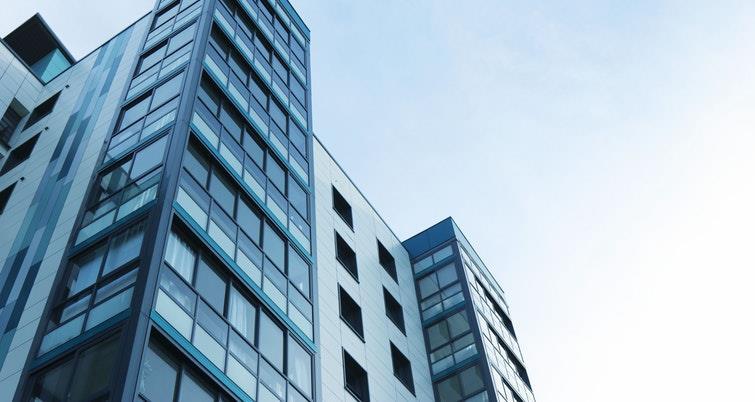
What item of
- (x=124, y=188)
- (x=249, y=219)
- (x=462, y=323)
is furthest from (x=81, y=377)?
(x=462, y=323)

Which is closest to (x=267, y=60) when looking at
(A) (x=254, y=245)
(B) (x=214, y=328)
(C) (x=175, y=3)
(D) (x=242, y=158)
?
(C) (x=175, y=3)

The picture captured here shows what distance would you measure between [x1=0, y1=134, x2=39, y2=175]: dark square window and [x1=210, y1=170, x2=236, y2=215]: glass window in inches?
398

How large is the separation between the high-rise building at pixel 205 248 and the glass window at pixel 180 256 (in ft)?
0.14

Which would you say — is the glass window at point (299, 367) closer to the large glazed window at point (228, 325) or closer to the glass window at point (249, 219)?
the large glazed window at point (228, 325)

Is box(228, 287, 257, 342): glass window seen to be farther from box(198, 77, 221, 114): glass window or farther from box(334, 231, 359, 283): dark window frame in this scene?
box(334, 231, 359, 283): dark window frame

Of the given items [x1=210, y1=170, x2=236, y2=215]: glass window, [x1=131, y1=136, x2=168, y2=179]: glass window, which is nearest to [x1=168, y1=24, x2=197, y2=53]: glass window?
[x1=131, y1=136, x2=168, y2=179]: glass window

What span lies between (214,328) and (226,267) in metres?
2.18

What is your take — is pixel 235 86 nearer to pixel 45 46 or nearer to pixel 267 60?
pixel 267 60

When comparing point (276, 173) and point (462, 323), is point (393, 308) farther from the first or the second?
point (276, 173)

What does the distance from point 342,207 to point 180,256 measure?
16964 millimetres

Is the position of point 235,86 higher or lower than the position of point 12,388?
higher

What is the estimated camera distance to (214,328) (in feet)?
56.1

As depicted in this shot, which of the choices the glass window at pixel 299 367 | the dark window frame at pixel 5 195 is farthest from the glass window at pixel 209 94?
the glass window at pixel 299 367

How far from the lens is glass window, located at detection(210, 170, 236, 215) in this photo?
67.7 feet
